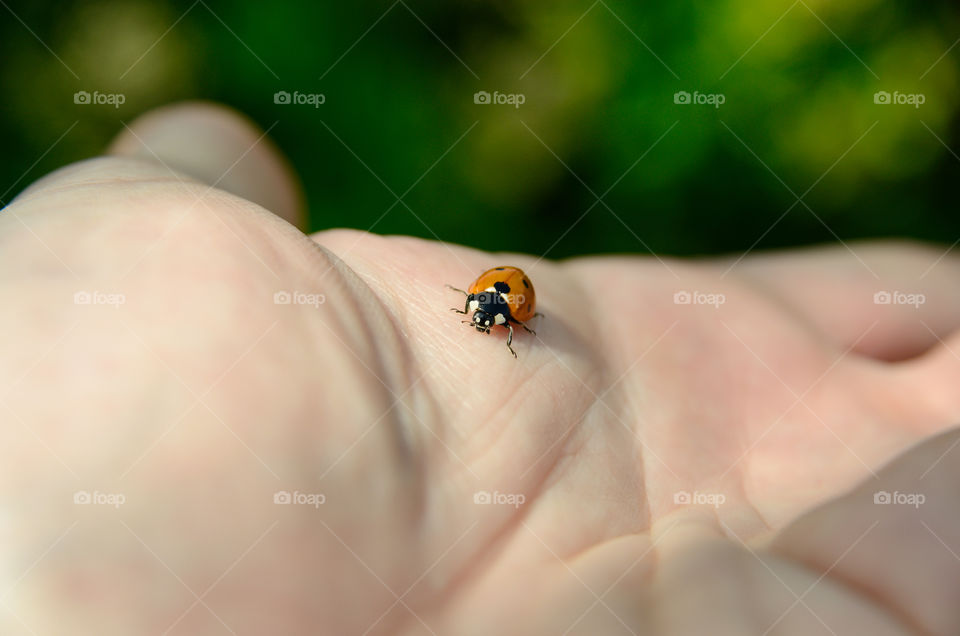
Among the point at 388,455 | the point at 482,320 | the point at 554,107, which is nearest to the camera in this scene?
the point at 388,455

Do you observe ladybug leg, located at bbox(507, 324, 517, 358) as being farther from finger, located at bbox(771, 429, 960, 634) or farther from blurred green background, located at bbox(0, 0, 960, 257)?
blurred green background, located at bbox(0, 0, 960, 257)

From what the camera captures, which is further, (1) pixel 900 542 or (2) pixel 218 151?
(2) pixel 218 151

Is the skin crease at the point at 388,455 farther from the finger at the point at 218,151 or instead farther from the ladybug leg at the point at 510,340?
the finger at the point at 218,151

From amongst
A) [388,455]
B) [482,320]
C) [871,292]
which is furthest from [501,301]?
[871,292]

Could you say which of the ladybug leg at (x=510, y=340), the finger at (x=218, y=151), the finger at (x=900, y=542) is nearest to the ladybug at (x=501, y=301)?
the ladybug leg at (x=510, y=340)

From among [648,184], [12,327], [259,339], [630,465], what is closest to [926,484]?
[630,465]

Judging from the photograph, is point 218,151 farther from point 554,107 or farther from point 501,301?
point 501,301
